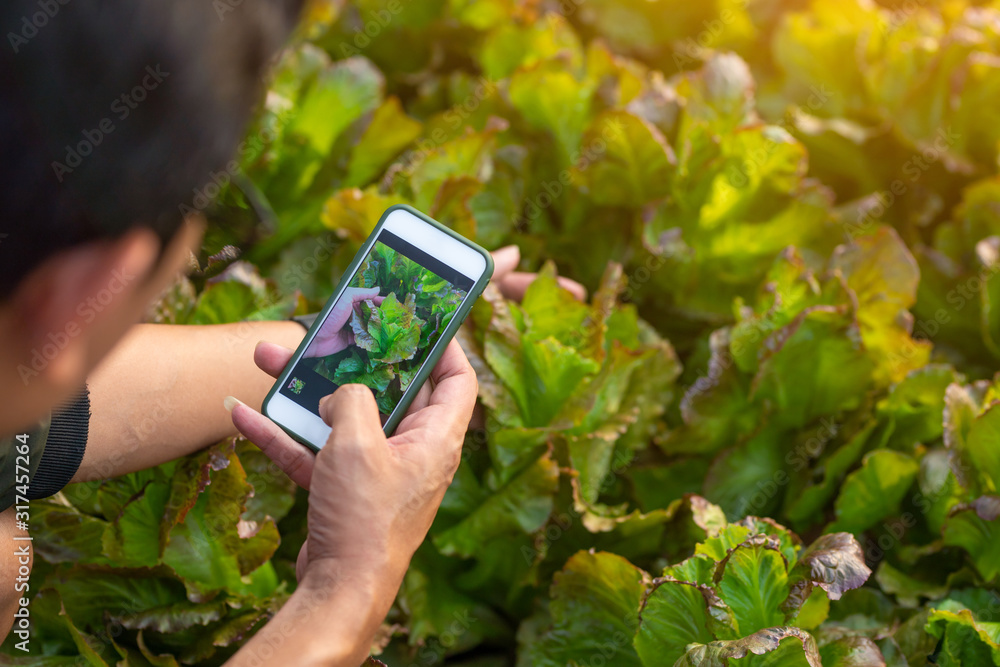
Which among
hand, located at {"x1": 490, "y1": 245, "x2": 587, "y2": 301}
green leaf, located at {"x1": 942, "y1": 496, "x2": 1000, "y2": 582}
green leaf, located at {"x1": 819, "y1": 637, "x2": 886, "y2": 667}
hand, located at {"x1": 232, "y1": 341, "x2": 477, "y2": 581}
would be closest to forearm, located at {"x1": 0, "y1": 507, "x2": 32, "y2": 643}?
hand, located at {"x1": 232, "y1": 341, "x2": 477, "y2": 581}

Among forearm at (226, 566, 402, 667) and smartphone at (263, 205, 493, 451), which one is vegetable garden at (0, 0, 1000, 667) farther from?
forearm at (226, 566, 402, 667)

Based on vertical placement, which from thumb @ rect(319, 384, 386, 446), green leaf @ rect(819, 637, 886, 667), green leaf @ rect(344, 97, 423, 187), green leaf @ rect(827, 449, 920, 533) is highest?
green leaf @ rect(344, 97, 423, 187)

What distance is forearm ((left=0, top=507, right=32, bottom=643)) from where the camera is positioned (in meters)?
0.96

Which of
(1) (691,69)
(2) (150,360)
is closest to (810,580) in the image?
(2) (150,360)

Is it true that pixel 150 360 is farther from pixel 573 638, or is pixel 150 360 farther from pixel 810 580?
pixel 810 580

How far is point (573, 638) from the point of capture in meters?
1.06

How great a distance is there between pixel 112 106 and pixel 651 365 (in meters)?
0.89

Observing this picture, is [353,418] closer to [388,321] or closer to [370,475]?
[370,475]

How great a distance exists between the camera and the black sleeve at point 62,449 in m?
0.95

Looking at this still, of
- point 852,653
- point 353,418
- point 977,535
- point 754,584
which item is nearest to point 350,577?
point 353,418

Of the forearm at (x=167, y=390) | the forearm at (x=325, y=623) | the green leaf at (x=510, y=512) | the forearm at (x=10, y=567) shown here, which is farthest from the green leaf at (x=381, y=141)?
the forearm at (x=325, y=623)

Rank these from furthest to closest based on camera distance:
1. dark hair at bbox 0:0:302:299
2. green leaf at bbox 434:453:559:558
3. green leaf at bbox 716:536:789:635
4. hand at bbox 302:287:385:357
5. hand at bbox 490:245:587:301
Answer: hand at bbox 490:245:587:301
green leaf at bbox 434:453:559:558
hand at bbox 302:287:385:357
green leaf at bbox 716:536:789:635
dark hair at bbox 0:0:302:299

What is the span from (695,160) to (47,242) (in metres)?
1.09

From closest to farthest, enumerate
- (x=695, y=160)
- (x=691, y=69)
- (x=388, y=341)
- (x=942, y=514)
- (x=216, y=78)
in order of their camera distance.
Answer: (x=216, y=78), (x=388, y=341), (x=942, y=514), (x=695, y=160), (x=691, y=69)
